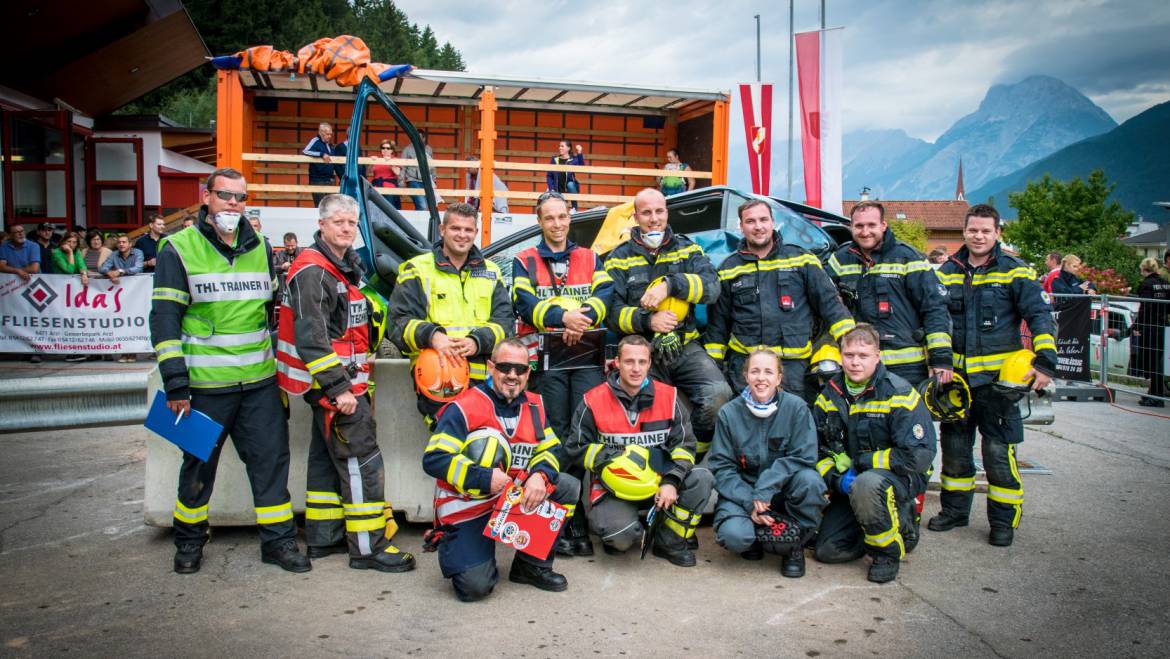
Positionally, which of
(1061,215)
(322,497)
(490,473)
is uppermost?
(1061,215)

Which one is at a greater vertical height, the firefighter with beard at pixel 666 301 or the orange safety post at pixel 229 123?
the orange safety post at pixel 229 123

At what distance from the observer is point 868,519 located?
4.15 meters

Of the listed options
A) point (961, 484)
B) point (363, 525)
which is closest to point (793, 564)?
point (961, 484)

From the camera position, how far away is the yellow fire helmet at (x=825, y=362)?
468 centimetres

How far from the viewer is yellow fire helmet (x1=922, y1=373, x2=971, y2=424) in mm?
4891

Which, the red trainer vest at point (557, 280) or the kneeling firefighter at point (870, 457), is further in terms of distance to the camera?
the red trainer vest at point (557, 280)

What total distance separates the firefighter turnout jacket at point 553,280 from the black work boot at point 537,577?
1380 millimetres

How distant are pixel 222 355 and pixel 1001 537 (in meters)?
4.48

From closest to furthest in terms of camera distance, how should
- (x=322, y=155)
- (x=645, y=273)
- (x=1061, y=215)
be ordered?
Answer: 1. (x=645, y=273)
2. (x=322, y=155)
3. (x=1061, y=215)

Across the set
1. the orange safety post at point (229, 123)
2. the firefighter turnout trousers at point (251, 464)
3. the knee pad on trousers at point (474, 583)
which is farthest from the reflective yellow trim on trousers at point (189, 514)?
the orange safety post at point (229, 123)

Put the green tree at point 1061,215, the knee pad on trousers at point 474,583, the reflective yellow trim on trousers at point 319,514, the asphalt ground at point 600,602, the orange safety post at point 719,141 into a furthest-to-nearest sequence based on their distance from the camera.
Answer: the green tree at point 1061,215 → the orange safety post at point 719,141 → the reflective yellow trim on trousers at point 319,514 → the knee pad on trousers at point 474,583 → the asphalt ground at point 600,602

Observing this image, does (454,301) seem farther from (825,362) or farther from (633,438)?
(825,362)

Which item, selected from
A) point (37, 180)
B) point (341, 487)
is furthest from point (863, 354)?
point (37, 180)

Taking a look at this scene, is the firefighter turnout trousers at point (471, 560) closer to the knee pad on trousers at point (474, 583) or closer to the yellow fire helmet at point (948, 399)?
the knee pad on trousers at point (474, 583)
